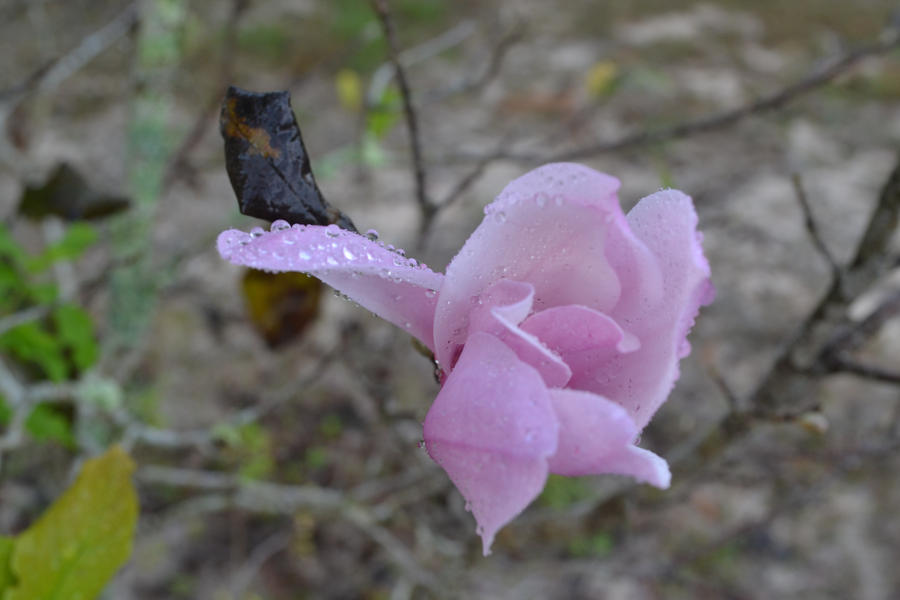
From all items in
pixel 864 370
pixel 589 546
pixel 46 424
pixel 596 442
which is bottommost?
pixel 589 546

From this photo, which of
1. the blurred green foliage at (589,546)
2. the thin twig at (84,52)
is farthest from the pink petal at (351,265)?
the blurred green foliage at (589,546)

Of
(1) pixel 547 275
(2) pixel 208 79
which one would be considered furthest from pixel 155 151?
(2) pixel 208 79

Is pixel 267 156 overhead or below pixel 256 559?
overhead

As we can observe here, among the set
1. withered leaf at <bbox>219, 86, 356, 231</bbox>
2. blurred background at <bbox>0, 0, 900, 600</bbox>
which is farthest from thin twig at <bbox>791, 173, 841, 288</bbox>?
withered leaf at <bbox>219, 86, 356, 231</bbox>

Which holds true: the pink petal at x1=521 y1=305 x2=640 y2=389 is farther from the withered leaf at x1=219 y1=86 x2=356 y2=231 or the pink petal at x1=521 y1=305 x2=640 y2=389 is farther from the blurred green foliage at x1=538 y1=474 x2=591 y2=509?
the blurred green foliage at x1=538 y1=474 x2=591 y2=509

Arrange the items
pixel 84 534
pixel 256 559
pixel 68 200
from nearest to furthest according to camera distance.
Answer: pixel 84 534, pixel 68 200, pixel 256 559

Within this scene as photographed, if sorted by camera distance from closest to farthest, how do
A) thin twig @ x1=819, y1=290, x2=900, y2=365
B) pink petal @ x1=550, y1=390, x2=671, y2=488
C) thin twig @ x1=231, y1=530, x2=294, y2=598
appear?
1. pink petal @ x1=550, y1=390, x2=671, y2=488
2. thin twig @ x1=819, y1=290, x2=900, y2=365
3. thin twig @ x1=231, y1=530, x2=294, y2=598

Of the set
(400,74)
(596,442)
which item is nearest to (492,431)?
(596,442)

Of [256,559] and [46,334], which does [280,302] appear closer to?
[46,334]
